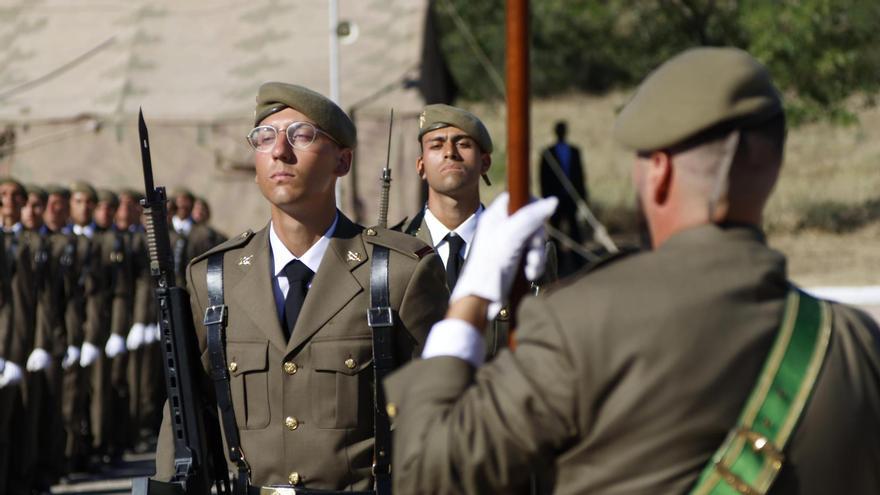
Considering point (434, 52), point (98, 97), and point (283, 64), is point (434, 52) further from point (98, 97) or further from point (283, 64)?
point (98, 97)

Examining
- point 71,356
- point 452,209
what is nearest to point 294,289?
point 452,209

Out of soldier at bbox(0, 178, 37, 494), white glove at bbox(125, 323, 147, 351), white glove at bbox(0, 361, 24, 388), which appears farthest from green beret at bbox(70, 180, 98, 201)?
white glove at bbox(0, 361, 24, 388)

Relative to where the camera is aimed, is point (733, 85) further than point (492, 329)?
No

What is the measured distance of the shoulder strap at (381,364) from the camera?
13.7 ft

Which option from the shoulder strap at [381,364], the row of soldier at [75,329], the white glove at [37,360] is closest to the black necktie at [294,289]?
the shoulder strap at [381,364]

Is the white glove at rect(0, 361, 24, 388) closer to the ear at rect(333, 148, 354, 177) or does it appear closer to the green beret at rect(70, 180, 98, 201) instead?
the green beret at rect(70, 180, 98, 201)

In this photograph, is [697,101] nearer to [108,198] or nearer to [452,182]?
[452,182]

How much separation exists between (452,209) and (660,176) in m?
3.80

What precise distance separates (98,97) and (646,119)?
15.0 m

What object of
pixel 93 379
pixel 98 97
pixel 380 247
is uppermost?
pixel 98 97

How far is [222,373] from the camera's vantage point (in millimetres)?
4316

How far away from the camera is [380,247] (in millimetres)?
4480

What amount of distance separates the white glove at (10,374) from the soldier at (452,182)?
10.8ft

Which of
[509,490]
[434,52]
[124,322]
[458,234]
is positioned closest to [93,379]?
[124,322]
